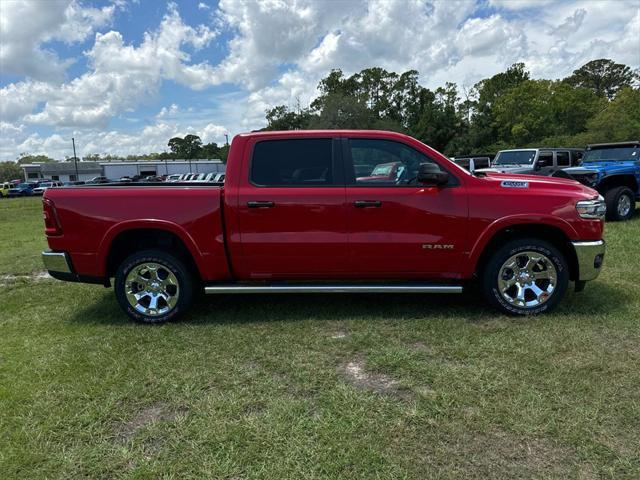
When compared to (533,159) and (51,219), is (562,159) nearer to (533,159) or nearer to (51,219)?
(533,159)

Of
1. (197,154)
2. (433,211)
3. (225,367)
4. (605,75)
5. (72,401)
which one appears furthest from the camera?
(197,154)

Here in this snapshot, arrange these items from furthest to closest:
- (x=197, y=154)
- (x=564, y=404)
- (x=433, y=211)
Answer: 1. (x=197, y=154)
2. (x=433, y=211)
3. (x=564, y=404)

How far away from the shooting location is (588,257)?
14.6 ft

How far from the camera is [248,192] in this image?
444 centimetres

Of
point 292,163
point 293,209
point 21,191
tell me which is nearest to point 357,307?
point 293,209

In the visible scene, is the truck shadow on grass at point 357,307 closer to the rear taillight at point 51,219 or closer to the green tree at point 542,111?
the rear taillight at point 51,219

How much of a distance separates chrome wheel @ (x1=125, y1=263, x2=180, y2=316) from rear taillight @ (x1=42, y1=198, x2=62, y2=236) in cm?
85

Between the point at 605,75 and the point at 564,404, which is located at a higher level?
the point at 605,75

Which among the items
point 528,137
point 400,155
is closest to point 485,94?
point 528,137

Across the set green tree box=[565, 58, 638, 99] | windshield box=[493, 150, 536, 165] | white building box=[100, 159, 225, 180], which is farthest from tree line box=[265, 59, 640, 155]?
windshield box=[493, 150, 536, 165]

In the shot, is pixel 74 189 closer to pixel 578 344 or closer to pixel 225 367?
pixel 225 367

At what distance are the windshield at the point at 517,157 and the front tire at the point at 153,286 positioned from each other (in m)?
12.7

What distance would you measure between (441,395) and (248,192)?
8.10ft

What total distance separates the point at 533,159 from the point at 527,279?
442 inches
